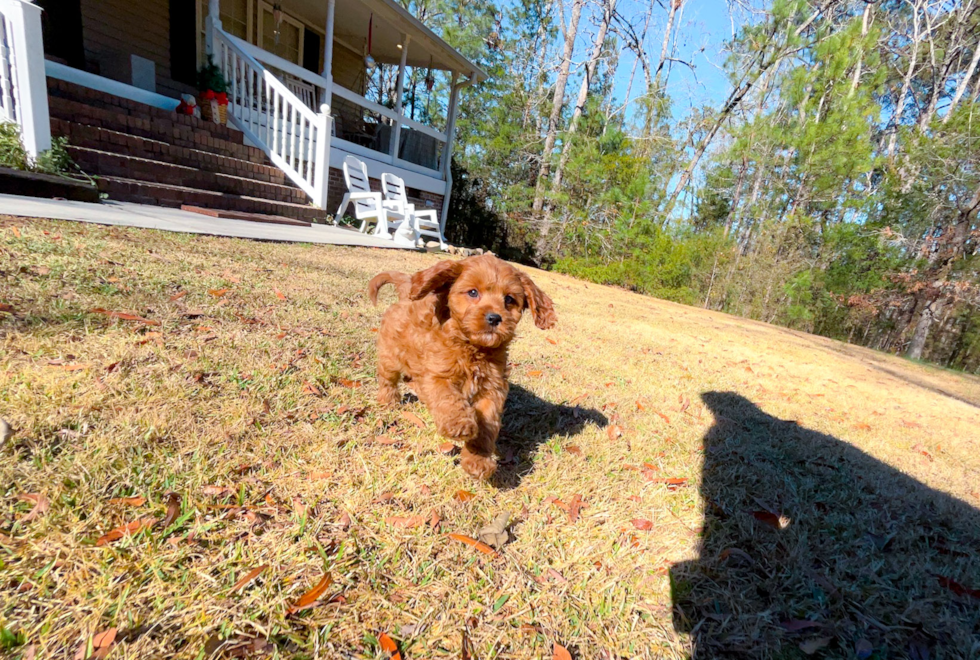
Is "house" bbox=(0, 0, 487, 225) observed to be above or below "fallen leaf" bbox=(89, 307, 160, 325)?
A: above

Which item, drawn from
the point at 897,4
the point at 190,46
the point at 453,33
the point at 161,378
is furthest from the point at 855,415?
the point at 897,4

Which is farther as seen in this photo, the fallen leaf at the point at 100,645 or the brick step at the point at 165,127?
the brick step at the point at 165,127

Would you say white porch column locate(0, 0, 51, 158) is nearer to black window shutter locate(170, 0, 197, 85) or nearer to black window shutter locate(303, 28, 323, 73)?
black window shutter locate(170, 0, 197, 85)

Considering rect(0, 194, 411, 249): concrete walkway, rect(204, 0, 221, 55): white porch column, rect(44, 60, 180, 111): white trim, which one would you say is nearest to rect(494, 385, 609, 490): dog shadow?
rect(0, 194, 411, 249): concrete walkway

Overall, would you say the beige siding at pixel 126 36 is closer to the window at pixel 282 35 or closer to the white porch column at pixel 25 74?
the window at pixel 282 35

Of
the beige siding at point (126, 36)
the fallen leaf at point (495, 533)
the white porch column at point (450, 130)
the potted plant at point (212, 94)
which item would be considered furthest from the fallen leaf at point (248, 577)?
the white porch column at point (450, 130)

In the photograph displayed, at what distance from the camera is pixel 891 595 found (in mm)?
2012

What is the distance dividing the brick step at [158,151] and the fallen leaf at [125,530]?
25.2 feet

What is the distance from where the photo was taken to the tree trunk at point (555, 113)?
16.9 m

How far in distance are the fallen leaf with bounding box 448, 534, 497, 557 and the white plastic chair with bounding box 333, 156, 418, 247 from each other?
9.12 metres

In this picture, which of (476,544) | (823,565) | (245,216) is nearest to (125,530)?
(476,544)

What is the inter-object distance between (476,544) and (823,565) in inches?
67.4

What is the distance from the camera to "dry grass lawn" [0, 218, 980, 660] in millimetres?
1386

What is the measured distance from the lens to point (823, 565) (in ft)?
7.07
